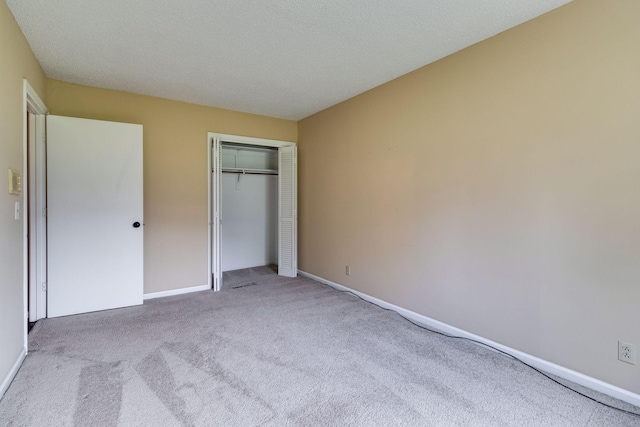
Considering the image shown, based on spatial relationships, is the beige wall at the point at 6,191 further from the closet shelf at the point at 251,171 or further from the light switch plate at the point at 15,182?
the closet shelf at the point at 251,171

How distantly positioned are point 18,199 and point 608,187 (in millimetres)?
4059

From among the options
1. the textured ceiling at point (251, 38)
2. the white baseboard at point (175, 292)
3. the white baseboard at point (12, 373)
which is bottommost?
the white baseboard at point (12, 373)

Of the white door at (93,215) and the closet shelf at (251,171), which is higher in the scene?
the closet shelf at (251,171)

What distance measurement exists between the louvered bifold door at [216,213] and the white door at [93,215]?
2.94ft

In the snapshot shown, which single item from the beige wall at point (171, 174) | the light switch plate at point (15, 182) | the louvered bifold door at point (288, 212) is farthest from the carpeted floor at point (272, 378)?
the louvered bifold door at point (288, 212)

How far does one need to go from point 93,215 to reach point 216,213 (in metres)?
1.36

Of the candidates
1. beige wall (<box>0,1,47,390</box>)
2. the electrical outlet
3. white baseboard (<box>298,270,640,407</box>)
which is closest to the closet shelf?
beige wall (<box>0,1,47,390</box>)

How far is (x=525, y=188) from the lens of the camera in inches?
90.6

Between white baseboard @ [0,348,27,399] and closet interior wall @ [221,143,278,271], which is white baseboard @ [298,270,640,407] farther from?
white baseboard @ [0,348,27,399]

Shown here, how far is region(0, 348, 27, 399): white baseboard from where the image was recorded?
1.91 metres

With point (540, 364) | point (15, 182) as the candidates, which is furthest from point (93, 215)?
point (540, 364)

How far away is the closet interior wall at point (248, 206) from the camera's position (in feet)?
17.6

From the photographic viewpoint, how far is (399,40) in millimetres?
2537

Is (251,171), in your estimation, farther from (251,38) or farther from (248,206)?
(251,38)
